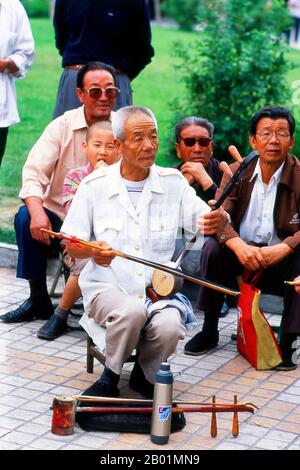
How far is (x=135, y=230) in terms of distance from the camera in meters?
5.90

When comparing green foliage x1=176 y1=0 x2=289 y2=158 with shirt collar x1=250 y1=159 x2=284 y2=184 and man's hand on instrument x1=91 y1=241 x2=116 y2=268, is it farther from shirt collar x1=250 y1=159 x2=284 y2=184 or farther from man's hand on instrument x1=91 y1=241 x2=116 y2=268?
man's hand on instrument x1=91 y1=241 x2=116 y2=268

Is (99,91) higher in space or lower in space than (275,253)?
higher

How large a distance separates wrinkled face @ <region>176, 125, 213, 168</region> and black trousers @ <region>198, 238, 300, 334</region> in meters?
0.74

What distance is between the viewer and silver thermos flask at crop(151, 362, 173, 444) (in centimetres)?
523

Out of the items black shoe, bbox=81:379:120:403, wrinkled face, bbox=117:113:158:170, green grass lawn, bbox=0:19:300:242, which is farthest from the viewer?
green grass lawn, bbox=0:19:300:242

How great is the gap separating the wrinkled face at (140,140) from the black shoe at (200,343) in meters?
1.32

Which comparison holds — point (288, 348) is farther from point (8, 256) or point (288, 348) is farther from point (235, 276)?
point (8, 256)

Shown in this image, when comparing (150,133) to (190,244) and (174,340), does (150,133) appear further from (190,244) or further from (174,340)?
(174,340)

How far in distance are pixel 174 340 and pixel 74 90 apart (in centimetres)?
292

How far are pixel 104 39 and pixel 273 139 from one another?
81.7 inches

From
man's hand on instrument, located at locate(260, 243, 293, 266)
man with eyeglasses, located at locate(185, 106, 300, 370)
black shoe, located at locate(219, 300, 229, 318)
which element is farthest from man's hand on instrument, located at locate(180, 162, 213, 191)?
black shoe, located at locate(219, 300, 229, 318)

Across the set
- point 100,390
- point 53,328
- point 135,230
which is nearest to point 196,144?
point 135,230

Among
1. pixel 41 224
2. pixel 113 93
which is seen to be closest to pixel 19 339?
pixel 41 224

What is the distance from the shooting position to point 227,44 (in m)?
9.90
